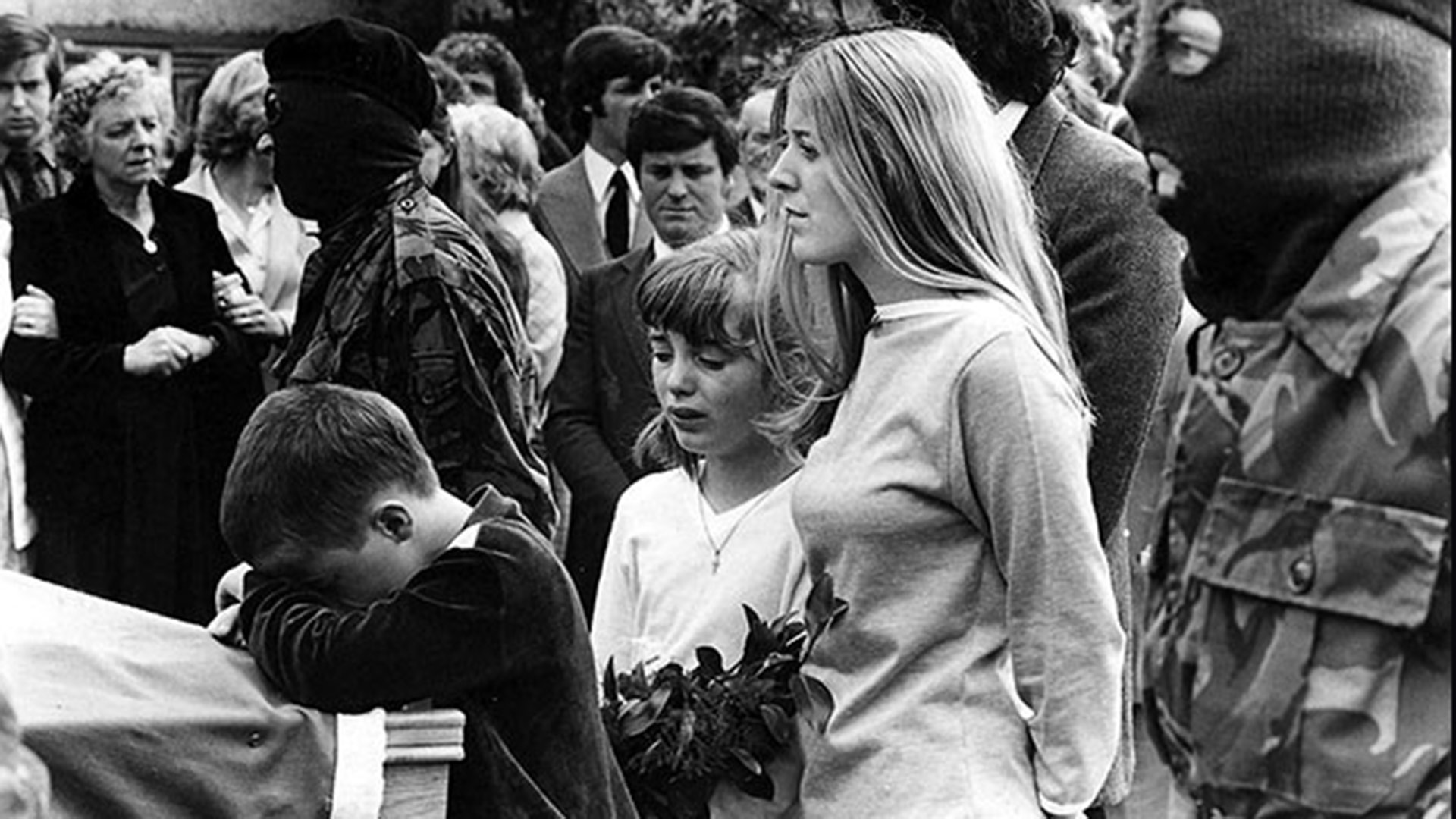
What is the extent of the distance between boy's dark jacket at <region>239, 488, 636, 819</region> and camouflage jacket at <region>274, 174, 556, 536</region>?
0.77 m

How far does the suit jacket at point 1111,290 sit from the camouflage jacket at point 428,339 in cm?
113

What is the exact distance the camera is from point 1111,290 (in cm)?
466

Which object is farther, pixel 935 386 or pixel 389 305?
pixel 389 305

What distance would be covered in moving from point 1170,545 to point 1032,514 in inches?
40.3

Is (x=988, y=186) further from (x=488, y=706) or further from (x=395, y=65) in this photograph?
(x=395, y=65)

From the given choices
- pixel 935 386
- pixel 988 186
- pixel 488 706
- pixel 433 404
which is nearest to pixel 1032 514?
pixel 935 386

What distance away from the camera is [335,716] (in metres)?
4.25

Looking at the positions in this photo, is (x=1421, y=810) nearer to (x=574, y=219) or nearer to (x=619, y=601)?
(x=619, y=601)

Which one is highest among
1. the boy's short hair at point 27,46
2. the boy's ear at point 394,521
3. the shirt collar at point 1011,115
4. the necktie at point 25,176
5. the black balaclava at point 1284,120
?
the black balaclava at point 1284,120

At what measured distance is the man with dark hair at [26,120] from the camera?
854 cm

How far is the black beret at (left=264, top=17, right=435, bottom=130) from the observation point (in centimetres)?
545

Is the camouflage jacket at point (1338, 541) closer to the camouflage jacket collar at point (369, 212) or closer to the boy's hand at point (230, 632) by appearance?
the boy's hand at point (230, 632)

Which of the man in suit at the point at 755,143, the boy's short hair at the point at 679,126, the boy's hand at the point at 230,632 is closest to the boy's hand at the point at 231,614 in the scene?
the boy's hand at the point at 230,632

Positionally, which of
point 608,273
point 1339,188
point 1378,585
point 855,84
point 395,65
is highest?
point 1339,188
